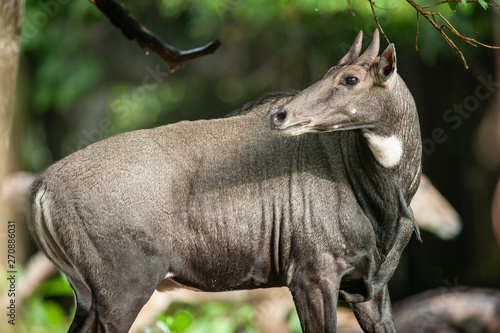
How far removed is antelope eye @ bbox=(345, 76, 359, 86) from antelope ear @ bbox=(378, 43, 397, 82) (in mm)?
157

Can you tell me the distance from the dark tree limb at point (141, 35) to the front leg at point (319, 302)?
7.85 feet

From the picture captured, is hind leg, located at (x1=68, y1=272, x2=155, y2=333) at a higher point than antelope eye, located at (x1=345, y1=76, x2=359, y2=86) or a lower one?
lower

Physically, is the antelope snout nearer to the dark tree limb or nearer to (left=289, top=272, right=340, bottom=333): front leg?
(left=289, top=272, right=340, bottom=333): front leg

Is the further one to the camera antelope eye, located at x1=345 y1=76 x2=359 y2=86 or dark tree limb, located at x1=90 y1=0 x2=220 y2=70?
dark tree limb, located at x1=90 y1=0 x2=220 y2=70

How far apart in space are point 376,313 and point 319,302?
0.84m

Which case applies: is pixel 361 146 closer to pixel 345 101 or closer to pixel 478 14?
pixel 345 101

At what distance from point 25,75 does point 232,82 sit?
3992 millimetres

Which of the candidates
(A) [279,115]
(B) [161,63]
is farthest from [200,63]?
(A) [279,115]

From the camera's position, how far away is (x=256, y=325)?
26.3ft

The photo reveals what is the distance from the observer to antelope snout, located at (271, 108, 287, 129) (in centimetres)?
399

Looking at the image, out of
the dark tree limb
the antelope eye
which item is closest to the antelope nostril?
the antelope eye

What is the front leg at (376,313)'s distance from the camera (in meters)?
4.91

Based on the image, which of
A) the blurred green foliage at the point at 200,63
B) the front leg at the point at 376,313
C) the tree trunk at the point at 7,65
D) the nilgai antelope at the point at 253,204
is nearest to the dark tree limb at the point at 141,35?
the tree trunk at the point at 7,65

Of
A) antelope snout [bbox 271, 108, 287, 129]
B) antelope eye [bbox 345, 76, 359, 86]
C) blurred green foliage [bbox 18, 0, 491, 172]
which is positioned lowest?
blurred green foliage [bbox 18, 0, 491, 172]
